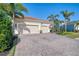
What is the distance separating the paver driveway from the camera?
1049 cm

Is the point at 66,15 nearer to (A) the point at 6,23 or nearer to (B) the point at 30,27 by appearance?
(B) the point at 30,27

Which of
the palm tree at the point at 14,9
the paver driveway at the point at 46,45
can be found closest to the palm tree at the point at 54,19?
the paver driveway at the point at 46,45

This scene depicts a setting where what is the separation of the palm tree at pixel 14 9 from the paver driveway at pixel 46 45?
4.19ft

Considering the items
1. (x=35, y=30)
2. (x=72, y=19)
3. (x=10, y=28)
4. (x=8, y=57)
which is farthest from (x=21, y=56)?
(x=72, y=19)

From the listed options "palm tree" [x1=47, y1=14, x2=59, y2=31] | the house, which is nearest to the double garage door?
the house

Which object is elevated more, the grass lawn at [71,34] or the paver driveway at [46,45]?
the grass lawn at [71,34]

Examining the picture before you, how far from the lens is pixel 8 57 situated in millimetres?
9742

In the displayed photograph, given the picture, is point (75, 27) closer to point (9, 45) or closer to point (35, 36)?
point (35, 36)

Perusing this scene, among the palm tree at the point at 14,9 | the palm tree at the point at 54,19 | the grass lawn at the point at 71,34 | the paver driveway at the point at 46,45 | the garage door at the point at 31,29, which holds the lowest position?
the paver driveway at the point at 46,45

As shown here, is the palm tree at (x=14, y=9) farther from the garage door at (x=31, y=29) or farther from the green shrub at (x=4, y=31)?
the garage door at (x=31, y=29)

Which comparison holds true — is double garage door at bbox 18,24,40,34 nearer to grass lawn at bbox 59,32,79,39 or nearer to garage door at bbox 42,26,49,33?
garage door at bbox 42,26,49,33

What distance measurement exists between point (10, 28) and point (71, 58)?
3.46 metres

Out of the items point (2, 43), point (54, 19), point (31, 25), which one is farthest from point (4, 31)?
point (54, 19)

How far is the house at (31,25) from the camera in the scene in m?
11.5
